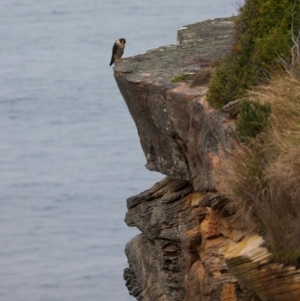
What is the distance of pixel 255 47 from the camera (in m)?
15.1

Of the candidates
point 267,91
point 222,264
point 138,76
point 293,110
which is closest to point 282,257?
point 293,110

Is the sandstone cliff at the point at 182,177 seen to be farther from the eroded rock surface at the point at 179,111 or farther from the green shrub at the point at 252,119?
the green shrub at the point at 252,119

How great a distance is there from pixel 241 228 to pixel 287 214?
10.5 feet

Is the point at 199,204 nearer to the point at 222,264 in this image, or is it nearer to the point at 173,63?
the point at 222,264

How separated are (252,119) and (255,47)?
3.29 meters

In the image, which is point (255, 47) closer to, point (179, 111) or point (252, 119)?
point (179, 111)

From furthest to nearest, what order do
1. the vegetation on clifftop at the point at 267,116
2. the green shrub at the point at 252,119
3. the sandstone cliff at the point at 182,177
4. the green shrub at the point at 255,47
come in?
the sandstone cliff at the point at 182,177
the green shrub at the point at 255,47
the green shrub at the point at 252,119
the vegetation on clifftop at the point at 267,116

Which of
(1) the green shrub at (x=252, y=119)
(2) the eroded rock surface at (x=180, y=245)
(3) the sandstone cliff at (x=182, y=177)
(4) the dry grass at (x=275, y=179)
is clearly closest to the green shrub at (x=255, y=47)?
(3) the sandstone cliff at (x=182, y=177)

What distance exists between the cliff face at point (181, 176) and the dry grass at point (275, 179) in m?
1.78

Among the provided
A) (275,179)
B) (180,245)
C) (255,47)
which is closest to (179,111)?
(255,47)

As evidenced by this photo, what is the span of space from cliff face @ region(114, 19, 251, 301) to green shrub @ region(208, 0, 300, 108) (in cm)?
41

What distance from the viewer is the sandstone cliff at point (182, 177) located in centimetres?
1488

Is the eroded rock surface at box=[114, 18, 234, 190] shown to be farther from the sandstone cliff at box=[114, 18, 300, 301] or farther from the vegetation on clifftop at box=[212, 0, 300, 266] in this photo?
the vegetation on clifftop at box=[212, 0, 300, 266]

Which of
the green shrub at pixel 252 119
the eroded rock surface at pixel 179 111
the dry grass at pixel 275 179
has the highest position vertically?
the eroded rock surface at pixel 179 111
